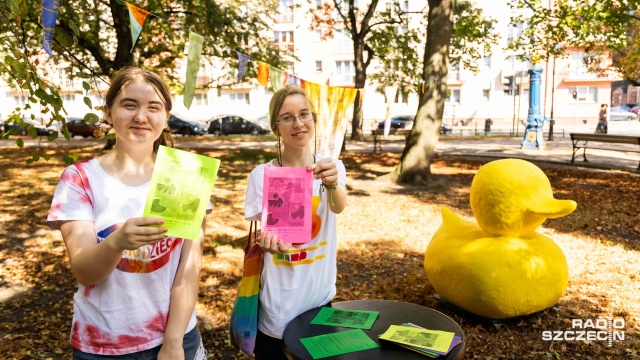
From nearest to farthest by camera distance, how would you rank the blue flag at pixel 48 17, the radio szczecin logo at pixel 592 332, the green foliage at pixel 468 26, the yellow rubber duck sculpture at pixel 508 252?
the blue flag at pixel 48 17 → the yellow rubber duck sculpture at pixel 508 252 → the radio szczecin logo at pixel 592 332 → the green foliage at pixel 468 26

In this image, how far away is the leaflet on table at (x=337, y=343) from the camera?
2.04 m

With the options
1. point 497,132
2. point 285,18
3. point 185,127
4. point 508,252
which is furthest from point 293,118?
point 285,18

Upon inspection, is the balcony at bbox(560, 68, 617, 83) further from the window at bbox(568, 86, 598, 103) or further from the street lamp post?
the street lamp post

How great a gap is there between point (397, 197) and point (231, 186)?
3.64m

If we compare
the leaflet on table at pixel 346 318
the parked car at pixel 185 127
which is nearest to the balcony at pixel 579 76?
the parked car at pixel 185 127

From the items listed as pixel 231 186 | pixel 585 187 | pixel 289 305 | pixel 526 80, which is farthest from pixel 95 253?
pixel 526 80

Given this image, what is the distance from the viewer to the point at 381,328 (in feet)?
7.55

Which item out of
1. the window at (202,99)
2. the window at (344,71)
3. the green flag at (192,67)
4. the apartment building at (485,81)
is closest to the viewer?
the green flag at (192,67)

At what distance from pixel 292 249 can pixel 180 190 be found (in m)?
0.85

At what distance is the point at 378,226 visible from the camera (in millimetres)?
7203

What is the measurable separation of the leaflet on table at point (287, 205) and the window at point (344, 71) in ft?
136

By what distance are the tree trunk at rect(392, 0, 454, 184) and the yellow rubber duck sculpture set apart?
21.2 ft

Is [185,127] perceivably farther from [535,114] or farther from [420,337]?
[420,337]

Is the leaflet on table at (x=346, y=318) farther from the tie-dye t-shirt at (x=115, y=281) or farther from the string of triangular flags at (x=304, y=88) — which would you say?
the string of triangular flags at (x=304, y=88)
